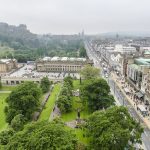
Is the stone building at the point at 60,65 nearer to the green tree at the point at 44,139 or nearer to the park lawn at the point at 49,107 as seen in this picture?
the park lawn at the point at 49,107

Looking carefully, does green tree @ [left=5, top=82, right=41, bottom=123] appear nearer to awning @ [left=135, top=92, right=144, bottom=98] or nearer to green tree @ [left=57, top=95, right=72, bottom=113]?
green tree @ [left=57, top=95, right=72, bottom=113]

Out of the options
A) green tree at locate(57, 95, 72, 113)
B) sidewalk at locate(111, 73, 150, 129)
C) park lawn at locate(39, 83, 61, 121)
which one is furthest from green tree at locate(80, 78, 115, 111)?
park lawn at locate(39, 83, 61, 121)

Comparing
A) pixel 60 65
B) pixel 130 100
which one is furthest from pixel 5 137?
pixel 60 65

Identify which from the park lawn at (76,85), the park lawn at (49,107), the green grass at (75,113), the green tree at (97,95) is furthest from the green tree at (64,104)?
the park lawn at (76,85)

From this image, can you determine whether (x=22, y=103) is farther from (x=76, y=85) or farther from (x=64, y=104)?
(x=76, y=85)

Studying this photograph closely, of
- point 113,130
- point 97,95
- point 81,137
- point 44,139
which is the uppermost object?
point 44,139

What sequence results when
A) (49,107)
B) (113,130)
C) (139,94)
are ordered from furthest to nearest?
(139,94) → (49,107) → (113,130)

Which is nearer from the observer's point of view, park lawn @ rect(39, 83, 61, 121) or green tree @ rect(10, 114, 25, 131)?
green tree @ rect(10, 114, 25, 131)
